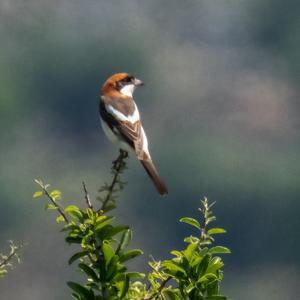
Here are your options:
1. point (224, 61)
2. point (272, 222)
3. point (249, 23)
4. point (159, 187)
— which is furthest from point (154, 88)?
point (159, 187)

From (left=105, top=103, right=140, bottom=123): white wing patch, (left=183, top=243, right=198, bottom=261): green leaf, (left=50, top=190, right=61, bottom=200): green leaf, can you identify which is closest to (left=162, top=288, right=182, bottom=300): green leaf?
(left=183, top=243, right=198, bottom=261): green leaf

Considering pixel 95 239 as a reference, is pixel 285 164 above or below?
above

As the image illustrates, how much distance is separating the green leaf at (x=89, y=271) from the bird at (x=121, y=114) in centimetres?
328

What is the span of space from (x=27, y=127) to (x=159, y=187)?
111433 millimetres

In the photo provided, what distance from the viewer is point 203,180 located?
103312mm

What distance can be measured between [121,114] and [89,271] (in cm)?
378

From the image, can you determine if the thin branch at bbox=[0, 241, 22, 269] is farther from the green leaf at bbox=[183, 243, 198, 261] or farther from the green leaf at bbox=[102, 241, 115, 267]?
the green leaf at bbox=[183, 243, 198, 261]

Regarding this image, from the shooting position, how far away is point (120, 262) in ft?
12.9

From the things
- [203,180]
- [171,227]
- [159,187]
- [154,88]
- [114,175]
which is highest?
[154,88]

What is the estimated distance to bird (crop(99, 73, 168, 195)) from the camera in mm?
7316

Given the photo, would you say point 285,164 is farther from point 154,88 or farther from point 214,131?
point 154,88

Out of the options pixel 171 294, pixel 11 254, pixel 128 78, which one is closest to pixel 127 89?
pixel 128 78

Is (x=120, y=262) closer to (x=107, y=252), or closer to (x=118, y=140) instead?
(x=107, y=252)

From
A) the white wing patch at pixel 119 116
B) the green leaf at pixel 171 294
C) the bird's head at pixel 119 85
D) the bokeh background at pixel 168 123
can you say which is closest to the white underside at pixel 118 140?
the white wing patch at pixel 119 116
